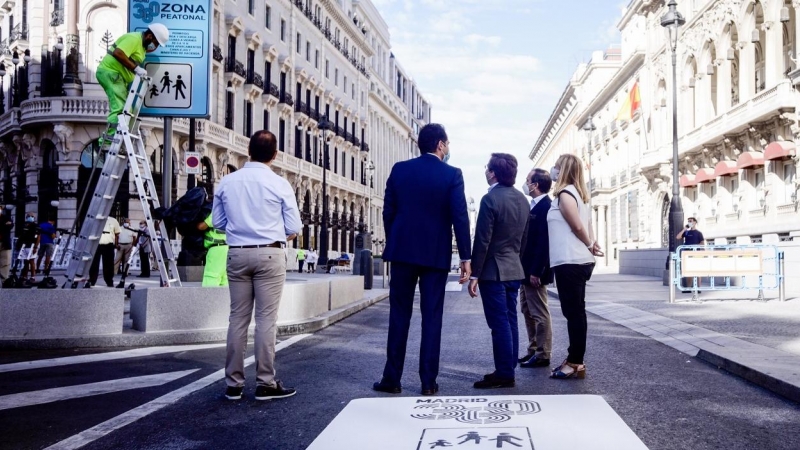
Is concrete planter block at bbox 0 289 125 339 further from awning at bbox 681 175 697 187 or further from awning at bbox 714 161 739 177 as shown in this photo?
awning at bbox 681 175 697 187

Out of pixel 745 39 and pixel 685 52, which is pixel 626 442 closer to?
pixel 745 39

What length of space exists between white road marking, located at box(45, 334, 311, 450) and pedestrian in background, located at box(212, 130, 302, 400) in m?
0.40

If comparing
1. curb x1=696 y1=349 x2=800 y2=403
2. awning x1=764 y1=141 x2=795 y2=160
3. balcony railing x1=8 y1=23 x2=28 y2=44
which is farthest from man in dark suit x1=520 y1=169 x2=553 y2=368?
balcony railing x1=8 y1=23 x2=28 y2=44

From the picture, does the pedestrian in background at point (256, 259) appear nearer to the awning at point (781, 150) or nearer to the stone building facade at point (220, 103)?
the stone building facade at point (220, 103)

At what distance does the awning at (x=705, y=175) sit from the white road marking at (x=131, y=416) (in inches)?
1251

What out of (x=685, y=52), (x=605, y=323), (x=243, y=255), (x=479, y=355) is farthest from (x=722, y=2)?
(x=243, y=255)

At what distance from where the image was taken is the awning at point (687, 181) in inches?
1471

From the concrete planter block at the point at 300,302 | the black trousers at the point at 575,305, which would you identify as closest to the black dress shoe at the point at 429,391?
the black trousers at the point at 575,305

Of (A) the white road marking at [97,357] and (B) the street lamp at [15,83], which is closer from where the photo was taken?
(A) the white road marking at [97,357]

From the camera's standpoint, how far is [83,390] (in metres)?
5.55

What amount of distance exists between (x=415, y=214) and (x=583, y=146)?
6609 centimetres

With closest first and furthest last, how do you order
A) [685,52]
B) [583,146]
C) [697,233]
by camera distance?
[697,233] < [685,52] < [583,146]

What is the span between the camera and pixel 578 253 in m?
6.10

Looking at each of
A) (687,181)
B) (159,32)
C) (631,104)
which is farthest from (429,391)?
(631,104)
